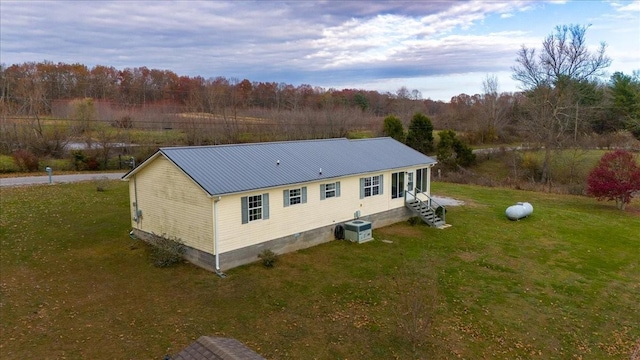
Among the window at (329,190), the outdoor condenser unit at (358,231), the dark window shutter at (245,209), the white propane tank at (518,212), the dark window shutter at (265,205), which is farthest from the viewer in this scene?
the white propane tank at (518,212)

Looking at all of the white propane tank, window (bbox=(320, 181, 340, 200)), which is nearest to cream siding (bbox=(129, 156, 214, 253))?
window (bbox=(320, 181, 340, 200))

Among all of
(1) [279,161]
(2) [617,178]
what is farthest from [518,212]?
(1) [279,161]

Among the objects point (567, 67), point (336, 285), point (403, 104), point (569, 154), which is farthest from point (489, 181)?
point (403, 104)

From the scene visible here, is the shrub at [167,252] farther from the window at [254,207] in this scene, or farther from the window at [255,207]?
the window at [255,207]

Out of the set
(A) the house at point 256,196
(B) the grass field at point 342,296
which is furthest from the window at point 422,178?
(B) the grass field at point 342,296

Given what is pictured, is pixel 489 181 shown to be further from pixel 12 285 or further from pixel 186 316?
pixel 12 285

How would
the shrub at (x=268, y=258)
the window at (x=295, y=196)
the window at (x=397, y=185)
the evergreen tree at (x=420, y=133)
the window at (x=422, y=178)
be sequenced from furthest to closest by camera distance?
the evergreen tree at (x=420, y=133), the window at (x=422, y=178), the window at (x=397, y=185), the window at (x=295, y=196), the shrub at (x=268, y=258)

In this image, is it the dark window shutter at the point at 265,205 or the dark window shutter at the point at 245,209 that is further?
the dark window shutter at the point at 265,205
